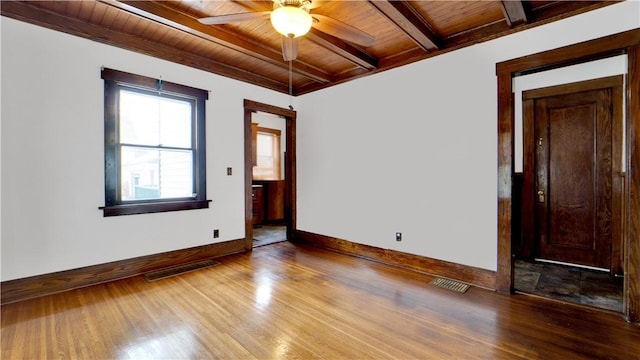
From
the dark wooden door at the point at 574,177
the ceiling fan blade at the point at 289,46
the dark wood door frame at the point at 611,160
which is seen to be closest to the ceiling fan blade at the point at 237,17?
the ceiling fan blade at the point at 289,46

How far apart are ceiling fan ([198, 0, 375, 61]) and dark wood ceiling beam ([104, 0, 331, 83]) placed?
74 cm

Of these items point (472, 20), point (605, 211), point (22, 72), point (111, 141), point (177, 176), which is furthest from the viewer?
point (177, 176)

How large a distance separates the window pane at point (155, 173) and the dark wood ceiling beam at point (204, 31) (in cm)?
147

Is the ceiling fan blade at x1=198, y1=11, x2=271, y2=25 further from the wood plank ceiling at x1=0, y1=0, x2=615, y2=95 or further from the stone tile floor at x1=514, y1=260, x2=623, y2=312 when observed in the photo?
the stone tile floor at x1=514, y1=260, x2=623, y2=312

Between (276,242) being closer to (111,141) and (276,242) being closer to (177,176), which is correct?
(177,176)

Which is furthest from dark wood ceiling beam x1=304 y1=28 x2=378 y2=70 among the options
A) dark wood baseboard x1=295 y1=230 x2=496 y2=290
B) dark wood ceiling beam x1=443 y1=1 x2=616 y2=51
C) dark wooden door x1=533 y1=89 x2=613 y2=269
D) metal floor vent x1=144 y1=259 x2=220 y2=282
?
metal floor vent x1=144 y1=259 x2=220 y2=282

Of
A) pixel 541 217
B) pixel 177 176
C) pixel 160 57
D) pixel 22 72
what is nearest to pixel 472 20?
pixel 541 217

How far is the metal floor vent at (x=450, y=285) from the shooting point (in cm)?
283

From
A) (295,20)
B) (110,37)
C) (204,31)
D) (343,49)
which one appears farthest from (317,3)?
(110,37)

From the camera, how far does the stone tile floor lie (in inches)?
102

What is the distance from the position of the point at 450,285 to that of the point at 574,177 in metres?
2.24

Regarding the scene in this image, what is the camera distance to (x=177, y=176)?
3.67m

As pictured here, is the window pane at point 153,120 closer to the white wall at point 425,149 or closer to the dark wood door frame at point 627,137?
the white wall at point 425,149

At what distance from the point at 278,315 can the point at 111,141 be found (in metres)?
2.59
